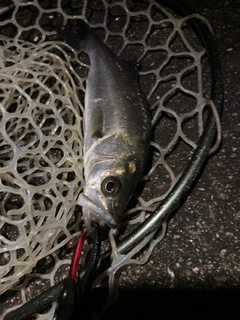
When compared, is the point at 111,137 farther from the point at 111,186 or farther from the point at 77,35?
the point at 77,35

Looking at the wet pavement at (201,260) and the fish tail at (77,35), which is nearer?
the wet pavement at (201,260)

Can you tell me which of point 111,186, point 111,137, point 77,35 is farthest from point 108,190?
point 77,35

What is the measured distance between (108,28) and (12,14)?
0.54 m

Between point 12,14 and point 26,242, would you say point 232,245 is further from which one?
point 12,14

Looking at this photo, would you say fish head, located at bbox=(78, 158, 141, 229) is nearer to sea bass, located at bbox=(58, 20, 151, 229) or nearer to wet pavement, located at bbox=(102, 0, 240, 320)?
sea bass, located at bbox=(58, 20, 151, 229)

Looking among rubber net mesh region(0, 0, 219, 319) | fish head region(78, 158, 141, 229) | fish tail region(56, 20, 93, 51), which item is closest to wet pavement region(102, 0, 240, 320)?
rubber net mesh region(0, 0, 219, 319)

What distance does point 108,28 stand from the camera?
2.19 meters

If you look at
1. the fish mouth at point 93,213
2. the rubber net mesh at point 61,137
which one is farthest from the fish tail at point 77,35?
the fish mouth at point 93,213

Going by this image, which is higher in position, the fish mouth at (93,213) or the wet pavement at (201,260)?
the fish mouth at (93,213)

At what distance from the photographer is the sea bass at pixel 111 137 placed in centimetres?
146

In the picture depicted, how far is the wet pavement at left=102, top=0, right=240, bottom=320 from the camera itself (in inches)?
57.9

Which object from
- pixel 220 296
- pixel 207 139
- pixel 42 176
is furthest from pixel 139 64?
pixel 220 296

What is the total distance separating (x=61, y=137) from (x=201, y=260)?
2.52ft

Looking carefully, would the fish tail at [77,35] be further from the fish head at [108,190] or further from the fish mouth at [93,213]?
the fish mouth at [93,213]
